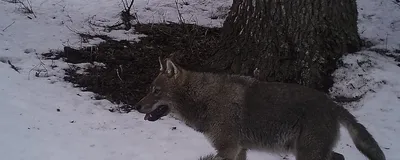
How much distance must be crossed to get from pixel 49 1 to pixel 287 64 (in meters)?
5.70

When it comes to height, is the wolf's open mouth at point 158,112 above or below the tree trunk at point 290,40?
A: below

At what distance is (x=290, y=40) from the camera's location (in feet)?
24.5

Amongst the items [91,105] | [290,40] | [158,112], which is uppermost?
[290,40]

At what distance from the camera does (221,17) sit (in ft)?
34.2

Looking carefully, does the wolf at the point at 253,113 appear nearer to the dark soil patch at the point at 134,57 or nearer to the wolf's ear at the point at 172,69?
the wolf's ear at the point at 172,69

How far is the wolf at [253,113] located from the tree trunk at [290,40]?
1.63 metres

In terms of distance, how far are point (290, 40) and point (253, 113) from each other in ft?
7.03

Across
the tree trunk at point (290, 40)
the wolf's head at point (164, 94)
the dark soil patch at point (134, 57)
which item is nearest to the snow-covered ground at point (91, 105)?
the dark soil patch at point (134, 57)

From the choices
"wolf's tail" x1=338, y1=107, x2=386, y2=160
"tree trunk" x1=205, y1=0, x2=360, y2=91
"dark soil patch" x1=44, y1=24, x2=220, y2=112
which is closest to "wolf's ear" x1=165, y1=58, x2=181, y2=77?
"dark soil patch" x1=44, y1=24, x2=220, y2=112

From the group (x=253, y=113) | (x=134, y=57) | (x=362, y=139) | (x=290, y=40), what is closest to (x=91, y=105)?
(x=134, y=57)

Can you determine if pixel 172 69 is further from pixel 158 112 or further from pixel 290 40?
pixel 290 40

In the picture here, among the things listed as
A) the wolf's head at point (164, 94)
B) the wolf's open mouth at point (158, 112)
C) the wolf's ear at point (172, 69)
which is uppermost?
the wolf's ear at point (172, 69)

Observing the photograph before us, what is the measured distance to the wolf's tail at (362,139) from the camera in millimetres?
5145

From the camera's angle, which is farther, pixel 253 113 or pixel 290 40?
pixel 290 40
